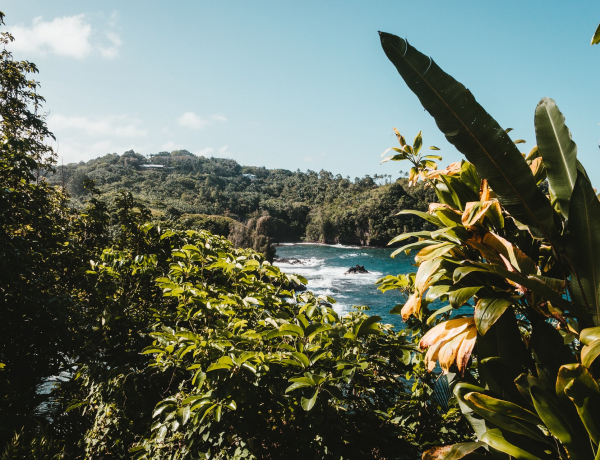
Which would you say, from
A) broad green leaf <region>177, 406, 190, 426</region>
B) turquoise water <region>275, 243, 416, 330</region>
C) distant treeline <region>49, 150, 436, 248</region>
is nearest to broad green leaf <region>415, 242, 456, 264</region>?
broad green leaf <region>177, 406, 190, 426</region>

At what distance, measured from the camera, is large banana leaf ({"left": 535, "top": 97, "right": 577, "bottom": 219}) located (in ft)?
3.37

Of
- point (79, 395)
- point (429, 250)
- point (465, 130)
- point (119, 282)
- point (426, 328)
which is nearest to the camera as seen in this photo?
point (465, 130)

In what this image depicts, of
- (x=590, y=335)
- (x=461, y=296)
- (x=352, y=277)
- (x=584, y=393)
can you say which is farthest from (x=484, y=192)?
(x=352, y=277)

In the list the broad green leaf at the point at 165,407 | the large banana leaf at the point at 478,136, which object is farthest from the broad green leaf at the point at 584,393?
the broad green leaf at the point at 165,407

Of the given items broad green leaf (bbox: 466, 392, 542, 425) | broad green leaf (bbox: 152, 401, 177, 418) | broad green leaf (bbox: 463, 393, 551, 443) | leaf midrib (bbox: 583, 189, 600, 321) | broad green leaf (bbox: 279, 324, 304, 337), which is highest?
leaf midrib (bbox: 583, 189, 600, 321)

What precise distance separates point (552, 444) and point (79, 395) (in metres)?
3.17

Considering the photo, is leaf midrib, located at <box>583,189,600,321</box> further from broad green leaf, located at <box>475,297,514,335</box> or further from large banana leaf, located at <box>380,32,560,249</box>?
broad green leaf, located at <box>475,297,514,335</box>

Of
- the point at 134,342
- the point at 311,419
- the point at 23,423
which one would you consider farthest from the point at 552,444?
the point at 23,423

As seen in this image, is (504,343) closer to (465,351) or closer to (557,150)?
(465,351)

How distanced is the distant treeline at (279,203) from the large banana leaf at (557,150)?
79.5 ft

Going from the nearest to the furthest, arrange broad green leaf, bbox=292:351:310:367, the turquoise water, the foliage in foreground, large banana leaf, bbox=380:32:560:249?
large banana leaf, bbox=380:32:560:249 → broad green leaf, bbox=292:351:310:367 → the foliage in foreground → the turquoise water

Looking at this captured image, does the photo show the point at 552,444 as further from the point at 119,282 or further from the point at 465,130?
the point at 119,282

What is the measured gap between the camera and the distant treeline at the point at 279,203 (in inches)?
1384

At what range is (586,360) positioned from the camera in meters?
0.77
